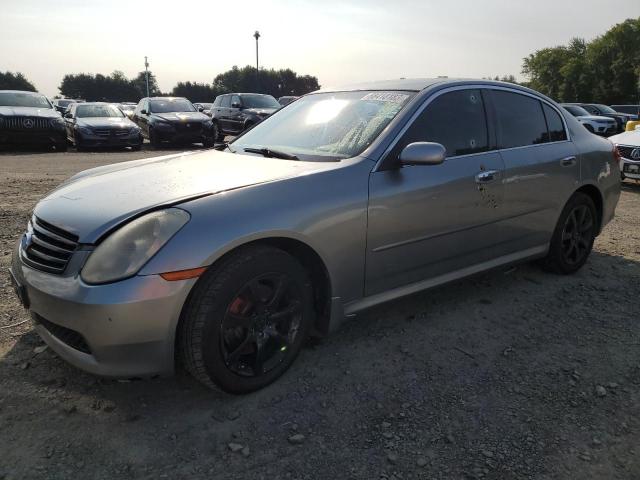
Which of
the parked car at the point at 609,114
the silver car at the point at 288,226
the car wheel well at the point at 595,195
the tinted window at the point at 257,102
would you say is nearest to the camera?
the silver car at the point at 288,226

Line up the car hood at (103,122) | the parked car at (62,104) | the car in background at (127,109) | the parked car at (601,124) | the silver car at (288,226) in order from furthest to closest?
the parked car at (62,104), the parked car at (601,124), the car in background at (127,109), the car hood at (103,122), the silver car at (288,226)

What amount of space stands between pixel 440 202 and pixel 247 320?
143cm

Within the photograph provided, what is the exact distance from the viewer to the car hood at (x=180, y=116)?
49.4ft

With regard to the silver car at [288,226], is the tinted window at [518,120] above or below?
above

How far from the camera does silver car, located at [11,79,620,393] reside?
2.26 m

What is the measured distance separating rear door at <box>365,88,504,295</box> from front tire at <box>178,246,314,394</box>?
0.50 m

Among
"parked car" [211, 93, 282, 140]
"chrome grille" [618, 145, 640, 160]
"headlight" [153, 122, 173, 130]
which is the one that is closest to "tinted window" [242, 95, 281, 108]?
"parked car" [211, 93, 282, 140]

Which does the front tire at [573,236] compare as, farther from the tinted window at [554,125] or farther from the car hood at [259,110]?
the car hood at [259,110]

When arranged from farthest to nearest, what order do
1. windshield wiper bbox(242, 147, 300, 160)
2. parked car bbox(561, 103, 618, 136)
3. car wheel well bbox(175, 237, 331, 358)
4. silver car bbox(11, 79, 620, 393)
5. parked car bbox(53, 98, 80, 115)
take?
parked car bbox(53, 98, 80, 115), parked car bbox(561, 103, 618, 136), windshield wiper bbox(242, 147, 300, 160), car wheel well bbox(175, 237, 331, 358), silver car bbox(11, 79, 620, 393)

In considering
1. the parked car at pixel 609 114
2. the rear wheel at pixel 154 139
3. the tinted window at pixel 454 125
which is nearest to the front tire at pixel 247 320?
the tinted window at pixel 454 125

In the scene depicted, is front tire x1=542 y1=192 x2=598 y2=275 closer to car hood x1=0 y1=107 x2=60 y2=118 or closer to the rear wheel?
the rear wheel

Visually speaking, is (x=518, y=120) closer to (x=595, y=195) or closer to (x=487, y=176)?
(x=487, y=176)

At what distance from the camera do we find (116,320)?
7.12 ft

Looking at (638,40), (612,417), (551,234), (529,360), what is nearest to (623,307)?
(551,234)
